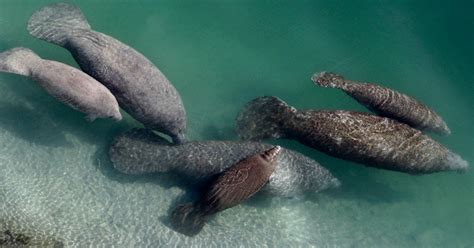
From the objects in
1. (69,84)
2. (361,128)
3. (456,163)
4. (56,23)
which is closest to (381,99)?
(361,128)

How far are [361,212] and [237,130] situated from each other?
3864 mm

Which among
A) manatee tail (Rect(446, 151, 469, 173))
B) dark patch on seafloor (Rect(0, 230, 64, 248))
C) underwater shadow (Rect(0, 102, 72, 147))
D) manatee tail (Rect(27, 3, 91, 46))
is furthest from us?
manatee tail (Rect(446, 151, 469, 173))

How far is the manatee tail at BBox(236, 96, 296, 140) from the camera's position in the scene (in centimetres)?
1100

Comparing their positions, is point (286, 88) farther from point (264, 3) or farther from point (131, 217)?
point (131, 217)

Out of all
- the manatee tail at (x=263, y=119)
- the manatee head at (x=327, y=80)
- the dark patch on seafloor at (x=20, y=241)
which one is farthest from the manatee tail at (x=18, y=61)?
the manatee head at (x=327, y=80)

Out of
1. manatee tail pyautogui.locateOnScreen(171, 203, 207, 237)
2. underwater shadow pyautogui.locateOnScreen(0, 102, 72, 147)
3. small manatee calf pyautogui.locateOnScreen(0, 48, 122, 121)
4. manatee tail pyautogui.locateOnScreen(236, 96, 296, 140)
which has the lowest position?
underwater shadow pyautogui.locateOnScreen(0, 102, 72, 147)

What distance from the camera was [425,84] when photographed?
14.2 meters

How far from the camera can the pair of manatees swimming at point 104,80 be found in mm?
9578

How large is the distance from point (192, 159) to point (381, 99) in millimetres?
4987

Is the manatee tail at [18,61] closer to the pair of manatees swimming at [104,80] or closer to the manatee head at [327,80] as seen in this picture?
the pair of manatees swimming at [104,80]

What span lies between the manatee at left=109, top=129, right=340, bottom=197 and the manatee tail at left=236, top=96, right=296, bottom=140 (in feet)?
1.18

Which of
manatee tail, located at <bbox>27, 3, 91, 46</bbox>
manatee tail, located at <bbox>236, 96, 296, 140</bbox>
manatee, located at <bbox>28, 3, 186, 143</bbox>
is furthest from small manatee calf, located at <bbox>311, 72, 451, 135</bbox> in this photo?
manatee tail, located at <bbox>27, 3, 91, 46</bbox>

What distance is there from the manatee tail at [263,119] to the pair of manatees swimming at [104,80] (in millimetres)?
1497

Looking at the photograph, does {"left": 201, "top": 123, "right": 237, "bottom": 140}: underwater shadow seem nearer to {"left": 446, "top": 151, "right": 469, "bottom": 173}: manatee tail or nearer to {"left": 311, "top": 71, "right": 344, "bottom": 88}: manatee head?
{"left": 311, "top": 71, "right": 344, "bottom": 88}: manatee head
